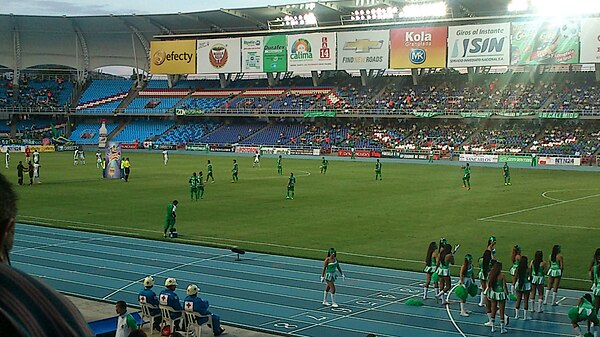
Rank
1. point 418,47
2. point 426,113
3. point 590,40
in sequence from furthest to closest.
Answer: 1. point 418,47
2. point 426,113
3. point 590,40

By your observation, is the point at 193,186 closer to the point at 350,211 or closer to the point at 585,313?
the point at 350,211

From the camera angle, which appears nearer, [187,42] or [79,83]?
[187,42]

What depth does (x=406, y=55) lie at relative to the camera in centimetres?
7106

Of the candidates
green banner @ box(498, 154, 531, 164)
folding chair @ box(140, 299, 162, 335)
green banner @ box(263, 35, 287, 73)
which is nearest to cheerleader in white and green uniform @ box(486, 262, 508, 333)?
folding chair @ box(140, 299, 162, 335)

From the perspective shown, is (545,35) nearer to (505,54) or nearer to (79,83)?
(505,54)

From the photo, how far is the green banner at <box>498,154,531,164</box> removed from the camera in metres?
58.7

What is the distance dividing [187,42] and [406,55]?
26.7 m

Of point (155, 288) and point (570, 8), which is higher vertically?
point (570, 8)

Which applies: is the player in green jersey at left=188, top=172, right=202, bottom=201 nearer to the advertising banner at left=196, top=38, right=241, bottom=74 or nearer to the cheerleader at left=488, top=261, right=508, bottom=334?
the cheerleader at left=488, top=261, right=508, bottom=334

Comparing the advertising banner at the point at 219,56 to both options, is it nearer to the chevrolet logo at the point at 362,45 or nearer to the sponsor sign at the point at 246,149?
Result: the sponsor sign at the point at 246,149

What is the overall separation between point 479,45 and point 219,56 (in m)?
29.6

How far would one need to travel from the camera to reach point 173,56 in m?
84.7

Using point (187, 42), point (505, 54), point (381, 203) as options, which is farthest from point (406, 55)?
point (381, 203)

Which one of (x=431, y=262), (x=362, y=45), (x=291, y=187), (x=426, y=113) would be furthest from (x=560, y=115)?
(x=431, y=262)
